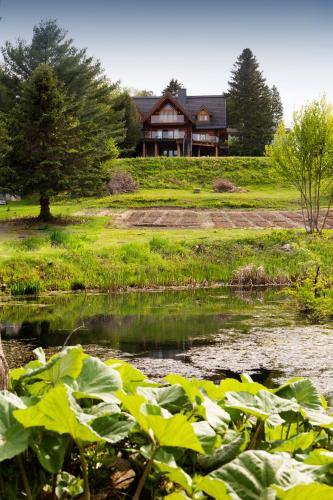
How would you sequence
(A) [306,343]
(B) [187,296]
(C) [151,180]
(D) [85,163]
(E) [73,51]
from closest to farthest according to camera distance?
(A) [306,343] < (B) [187,296] < (D) [85,163] < (E) [73,51] < (C) [151,180]

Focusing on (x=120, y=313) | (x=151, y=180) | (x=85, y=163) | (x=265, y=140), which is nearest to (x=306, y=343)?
(x=120, y=313)

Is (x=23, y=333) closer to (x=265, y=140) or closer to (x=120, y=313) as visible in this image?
(x=120, y=313)

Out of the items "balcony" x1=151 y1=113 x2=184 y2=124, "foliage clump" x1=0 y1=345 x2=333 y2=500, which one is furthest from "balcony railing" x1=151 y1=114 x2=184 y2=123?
"foliage clump" x1=0 y1=345 x2=333 y2=500

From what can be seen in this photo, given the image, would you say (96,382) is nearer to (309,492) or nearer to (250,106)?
(309,492)

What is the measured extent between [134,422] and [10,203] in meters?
48.5

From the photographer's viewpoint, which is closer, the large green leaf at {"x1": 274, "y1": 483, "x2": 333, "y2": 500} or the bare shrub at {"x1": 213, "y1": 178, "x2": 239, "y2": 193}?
the large green leaf at {"x1": 274, "y1": 483, "x2": 333, "y2": 500}

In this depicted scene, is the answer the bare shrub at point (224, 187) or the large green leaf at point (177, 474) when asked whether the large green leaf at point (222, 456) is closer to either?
the large green leaf at point (177, 474)

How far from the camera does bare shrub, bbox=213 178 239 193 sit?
50.4m

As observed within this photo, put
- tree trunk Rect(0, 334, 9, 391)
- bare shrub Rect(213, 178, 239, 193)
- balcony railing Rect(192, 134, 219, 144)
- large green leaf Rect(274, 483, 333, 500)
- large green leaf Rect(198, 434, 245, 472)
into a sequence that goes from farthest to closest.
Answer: balcony railing Rect(192, 134, 219, 144)
bare shrub Rect(213, 178, 239, 193)
tree trunk Rect(0, 334, 9, 391)
large green leaf Rect(198, 434, 245, 472)
large green leaf Rect(274, 483, 333, 500)

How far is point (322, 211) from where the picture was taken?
39219 millimetres

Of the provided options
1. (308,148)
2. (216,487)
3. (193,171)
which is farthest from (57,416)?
(193,171)

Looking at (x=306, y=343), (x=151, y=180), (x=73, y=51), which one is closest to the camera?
(x=306, y=343)

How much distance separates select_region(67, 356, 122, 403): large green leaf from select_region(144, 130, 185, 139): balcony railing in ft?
228

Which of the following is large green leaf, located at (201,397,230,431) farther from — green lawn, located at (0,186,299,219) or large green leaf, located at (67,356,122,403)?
green lawn, located at (0,186,299,219)
